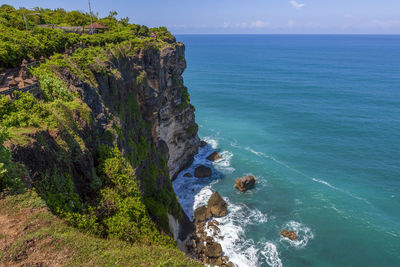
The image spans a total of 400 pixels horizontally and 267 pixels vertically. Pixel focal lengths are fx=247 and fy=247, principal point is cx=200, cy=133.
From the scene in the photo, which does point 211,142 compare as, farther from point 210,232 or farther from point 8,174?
point 8,174

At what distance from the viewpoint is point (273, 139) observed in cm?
5991

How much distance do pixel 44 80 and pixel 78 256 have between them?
13691mm

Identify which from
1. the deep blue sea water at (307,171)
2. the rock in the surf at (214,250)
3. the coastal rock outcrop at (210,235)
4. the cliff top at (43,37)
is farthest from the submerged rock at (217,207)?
the cliff top at (43,37)

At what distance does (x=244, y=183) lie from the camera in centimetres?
4231

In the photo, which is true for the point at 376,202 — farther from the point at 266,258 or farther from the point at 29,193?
the point at 29,193

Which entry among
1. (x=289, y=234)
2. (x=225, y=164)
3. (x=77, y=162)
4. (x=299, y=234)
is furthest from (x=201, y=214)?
(x=77, y=162)

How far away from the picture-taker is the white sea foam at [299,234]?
32.3m

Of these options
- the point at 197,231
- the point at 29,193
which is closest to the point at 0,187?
the point at 29,193

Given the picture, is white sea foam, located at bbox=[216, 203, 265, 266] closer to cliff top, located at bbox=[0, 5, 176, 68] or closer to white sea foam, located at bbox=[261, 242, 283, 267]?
white sea foam, located at bbox=[261, 242, 283, 267]

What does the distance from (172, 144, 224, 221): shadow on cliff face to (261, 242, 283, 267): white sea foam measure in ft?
36.9

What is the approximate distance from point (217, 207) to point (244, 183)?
7.64 meters

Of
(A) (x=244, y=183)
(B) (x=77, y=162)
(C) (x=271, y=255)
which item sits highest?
(B) (x=77, y=162)

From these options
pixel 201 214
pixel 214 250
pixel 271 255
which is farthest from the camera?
pixel 201 214

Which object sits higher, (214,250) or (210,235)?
(214,250)
